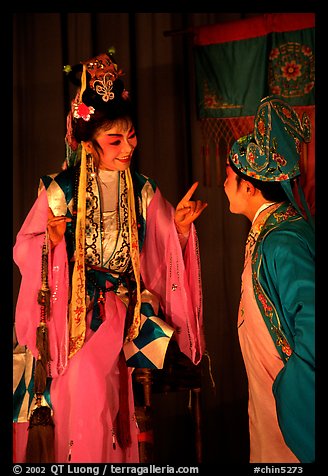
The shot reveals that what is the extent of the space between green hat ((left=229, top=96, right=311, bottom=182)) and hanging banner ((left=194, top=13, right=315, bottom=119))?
0.75 m

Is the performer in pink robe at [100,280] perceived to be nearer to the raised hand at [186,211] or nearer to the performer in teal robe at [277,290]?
the raised hand at [186,211]

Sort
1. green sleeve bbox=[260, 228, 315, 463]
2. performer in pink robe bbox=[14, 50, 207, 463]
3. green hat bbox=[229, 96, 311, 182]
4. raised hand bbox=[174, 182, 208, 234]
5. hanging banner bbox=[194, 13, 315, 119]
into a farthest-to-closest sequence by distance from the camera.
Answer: hanging banner bbox=[194, 13, 315, 119] < raised hand bbox=[174, 182, 208, 234] < performer in pink robe bbox=[14, 50, 207, 463] < green hat bbox=[229, 96, 311, 182] < green sleeve bbox=[260, 228, 315, 463]

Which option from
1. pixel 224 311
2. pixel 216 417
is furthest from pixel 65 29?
pixel 216 417

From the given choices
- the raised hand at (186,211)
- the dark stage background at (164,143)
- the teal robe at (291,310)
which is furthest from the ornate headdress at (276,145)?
the dark stage background at (164,143)

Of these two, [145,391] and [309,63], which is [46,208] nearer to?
[145,391]

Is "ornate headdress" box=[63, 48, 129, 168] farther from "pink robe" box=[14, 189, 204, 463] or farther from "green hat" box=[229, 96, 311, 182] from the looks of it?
"green hat" box=[229, 96, 311, 182]

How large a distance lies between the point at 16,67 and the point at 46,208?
99cm

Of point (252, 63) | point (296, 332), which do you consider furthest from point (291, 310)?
point (252, 63)

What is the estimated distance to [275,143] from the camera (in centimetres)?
282

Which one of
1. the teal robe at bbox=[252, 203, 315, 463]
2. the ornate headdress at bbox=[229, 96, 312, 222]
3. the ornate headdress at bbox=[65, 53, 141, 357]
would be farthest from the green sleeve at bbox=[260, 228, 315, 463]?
the ornate headdress at bbox=[65, 53, 141, 357]

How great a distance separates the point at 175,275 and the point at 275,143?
666 mm

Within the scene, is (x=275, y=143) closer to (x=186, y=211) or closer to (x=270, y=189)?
(x=270, y=189)

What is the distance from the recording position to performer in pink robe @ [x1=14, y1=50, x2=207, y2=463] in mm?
2959

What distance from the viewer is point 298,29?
3.56 metres
